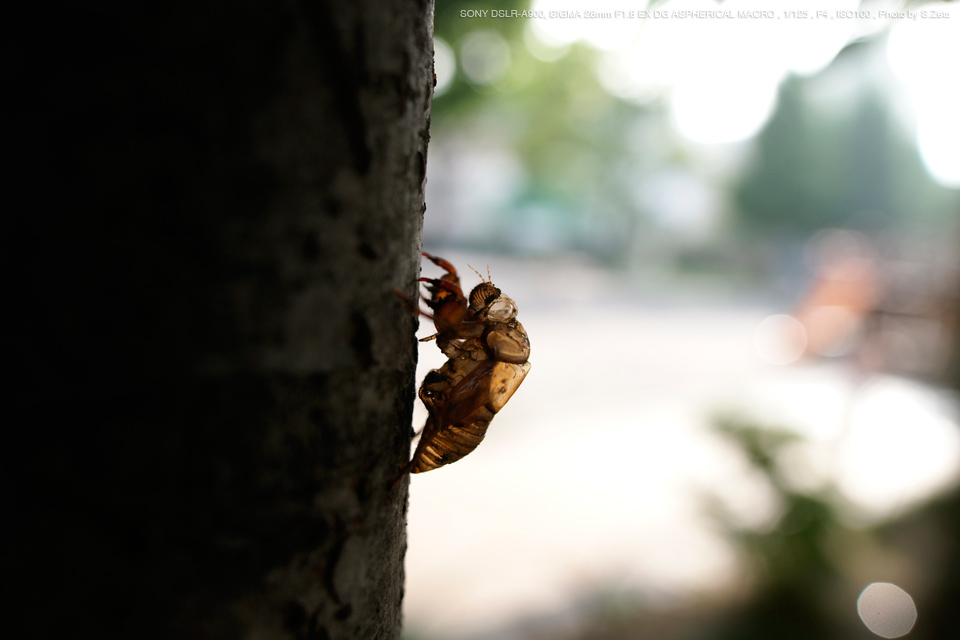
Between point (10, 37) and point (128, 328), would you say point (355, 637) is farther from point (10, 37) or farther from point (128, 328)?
point (10, 37)

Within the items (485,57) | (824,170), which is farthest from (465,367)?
(824,170)

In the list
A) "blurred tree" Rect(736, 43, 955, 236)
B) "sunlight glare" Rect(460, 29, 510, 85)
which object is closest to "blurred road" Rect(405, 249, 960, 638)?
"sunlight glare" Rect(460, 29, 510, 85)

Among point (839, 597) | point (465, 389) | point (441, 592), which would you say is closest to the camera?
point (465, 389)

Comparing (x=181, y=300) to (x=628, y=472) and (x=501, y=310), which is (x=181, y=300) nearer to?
(x=501, y=310)

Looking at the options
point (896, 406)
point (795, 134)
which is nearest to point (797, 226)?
point (795, 134)

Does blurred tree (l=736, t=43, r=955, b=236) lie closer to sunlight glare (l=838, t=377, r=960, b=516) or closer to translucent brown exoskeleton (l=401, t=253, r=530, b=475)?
sunlight glare (l=838, t=377, r=960, b=516)

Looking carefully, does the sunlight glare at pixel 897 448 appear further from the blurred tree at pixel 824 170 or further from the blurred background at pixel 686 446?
the blurred tree at pixel 824 170
